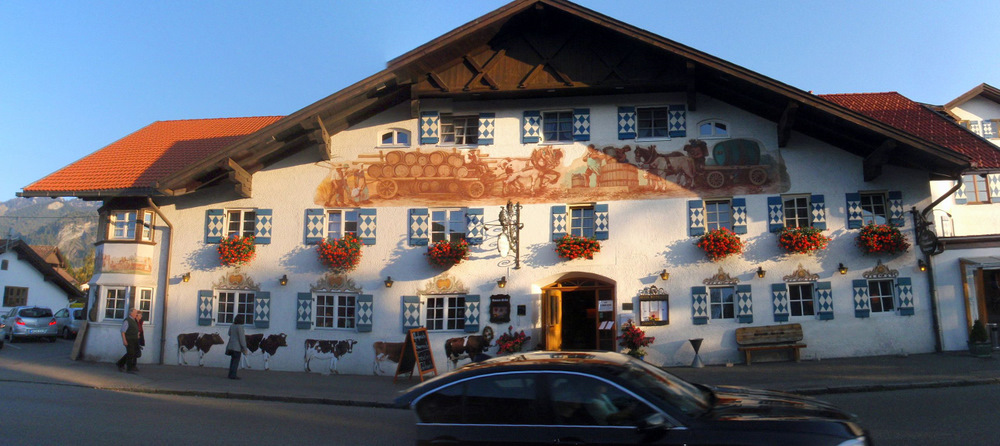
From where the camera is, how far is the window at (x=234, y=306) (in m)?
17.6

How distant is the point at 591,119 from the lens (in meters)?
17.1

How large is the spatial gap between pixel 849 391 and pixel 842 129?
270 inches

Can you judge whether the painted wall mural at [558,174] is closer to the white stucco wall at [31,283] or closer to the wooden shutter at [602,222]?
the wooden shutter at [602,222]

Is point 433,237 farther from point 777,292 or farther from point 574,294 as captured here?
point 777,292

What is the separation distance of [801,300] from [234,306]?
14.6m

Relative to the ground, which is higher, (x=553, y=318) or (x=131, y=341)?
(x=553, y=318)

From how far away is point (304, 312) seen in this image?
1720cm

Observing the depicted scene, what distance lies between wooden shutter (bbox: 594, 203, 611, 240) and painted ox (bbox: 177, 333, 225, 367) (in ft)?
34.1

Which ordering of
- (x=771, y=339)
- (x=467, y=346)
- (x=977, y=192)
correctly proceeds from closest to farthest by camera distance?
(x=771, y=339) → (x=467, y=346) → (x=977, y=192)

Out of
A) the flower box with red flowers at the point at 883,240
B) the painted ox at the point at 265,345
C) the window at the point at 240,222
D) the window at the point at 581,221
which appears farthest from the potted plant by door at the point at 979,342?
the window at the point at 240,222

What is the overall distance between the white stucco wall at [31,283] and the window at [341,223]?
Answer: 2739cm

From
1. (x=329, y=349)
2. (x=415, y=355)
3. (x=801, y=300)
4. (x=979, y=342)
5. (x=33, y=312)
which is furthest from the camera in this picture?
(x=33, y=312)

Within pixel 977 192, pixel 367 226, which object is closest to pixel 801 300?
pixel 977 192

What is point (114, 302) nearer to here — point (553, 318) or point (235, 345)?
point (235, 345)
